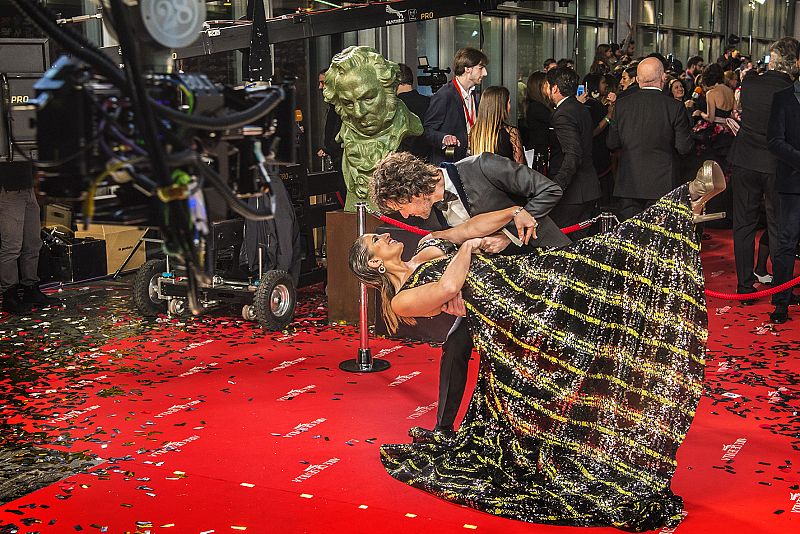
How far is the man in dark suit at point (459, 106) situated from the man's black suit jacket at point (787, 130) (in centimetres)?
192

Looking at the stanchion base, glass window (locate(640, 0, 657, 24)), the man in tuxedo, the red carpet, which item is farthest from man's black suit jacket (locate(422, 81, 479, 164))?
glass window (locate(640, 0, 657, 24))

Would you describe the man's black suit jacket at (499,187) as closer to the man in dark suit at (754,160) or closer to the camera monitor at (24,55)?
the camera monitor at (24,55)

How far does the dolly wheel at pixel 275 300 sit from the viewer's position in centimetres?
626

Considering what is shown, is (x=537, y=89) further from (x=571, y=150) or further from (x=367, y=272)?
(x=367, y=272)

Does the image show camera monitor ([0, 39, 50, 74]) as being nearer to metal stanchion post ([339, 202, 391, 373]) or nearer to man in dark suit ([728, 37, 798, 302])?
metal stanchion post ([339, 202, 391, 373])

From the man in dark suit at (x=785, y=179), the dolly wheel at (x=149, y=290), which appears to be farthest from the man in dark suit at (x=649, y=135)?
the dolly wheel at (x=149, y=290)

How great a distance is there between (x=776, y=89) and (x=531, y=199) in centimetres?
346

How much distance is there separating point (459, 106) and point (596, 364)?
3.62 m

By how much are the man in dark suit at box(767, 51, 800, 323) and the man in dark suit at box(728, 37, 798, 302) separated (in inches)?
11.2

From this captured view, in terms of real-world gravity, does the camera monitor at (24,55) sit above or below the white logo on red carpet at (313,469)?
above

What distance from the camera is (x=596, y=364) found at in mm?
3391

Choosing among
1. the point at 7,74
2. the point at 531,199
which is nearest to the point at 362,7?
the point at 531,199

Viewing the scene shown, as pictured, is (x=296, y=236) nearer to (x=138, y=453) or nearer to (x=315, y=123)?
(x=138, y=453)

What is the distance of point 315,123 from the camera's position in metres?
12.2
